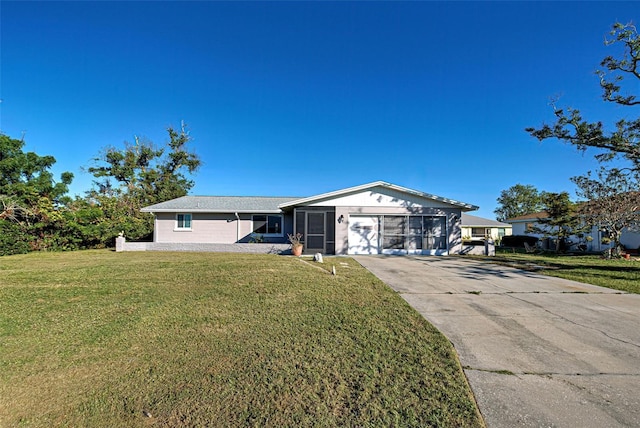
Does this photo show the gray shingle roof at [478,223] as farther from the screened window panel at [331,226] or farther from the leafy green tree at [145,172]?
the leafy green tree at [145,172]

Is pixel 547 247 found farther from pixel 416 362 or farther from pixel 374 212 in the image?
pixel 416 362

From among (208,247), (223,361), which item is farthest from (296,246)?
(223,361)

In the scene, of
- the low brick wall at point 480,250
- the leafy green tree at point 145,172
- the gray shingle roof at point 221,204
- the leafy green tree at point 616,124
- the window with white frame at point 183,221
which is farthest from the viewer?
the leafy green tree at point 145,172

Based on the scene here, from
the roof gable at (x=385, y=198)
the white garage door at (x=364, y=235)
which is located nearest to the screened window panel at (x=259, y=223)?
the roof gable at (x=385, y=198)

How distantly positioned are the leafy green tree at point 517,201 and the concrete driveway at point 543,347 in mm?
49562

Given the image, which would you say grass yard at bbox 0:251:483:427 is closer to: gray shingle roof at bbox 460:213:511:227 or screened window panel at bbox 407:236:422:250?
screened window panel at bbox 407:236:422:250

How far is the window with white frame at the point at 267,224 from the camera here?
58.6ft

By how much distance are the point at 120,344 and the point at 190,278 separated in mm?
3883

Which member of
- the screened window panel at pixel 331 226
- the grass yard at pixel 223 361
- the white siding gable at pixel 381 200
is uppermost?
the white siding gable at pixel 381 200

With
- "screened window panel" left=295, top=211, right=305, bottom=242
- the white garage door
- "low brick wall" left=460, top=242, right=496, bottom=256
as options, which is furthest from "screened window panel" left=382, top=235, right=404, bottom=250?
"screened window panel" left=295, top=211, right=305, bottom=242

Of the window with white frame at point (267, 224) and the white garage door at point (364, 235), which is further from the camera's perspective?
the window with white frame at point (267, 224)

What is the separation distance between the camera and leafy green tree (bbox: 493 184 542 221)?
48.2 m

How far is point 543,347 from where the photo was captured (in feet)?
12.0

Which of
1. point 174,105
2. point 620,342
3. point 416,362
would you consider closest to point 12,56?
point 174,105
